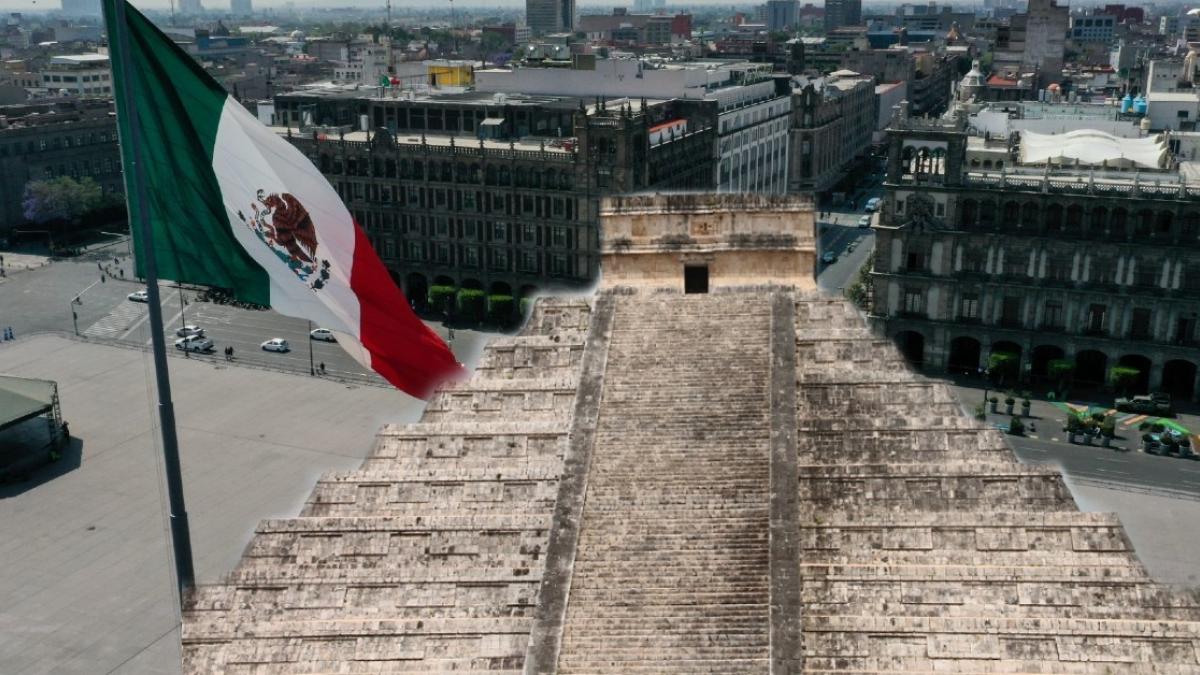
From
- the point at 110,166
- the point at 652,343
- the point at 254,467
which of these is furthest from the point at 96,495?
the point at 110,166

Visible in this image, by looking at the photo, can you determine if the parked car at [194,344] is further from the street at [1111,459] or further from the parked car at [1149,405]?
the parked car at [1149,405]

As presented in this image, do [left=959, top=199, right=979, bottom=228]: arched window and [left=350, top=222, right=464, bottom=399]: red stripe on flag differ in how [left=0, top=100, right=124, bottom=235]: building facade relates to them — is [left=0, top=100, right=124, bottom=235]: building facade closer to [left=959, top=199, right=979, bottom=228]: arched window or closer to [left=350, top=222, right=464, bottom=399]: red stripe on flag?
[left=959, top=199, right=979, bottom=228]: arched window

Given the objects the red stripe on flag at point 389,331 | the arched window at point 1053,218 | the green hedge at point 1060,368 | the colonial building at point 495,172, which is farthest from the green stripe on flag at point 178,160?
the colonial building at point 495,172

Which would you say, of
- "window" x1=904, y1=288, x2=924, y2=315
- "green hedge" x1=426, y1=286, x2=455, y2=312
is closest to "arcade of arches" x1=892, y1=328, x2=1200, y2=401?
"window" x1=904, y1=288, x2=924, y2=315

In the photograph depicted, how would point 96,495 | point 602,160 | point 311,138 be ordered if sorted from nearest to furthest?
1. point 96,495
2. point 602,160
3. point 311,138

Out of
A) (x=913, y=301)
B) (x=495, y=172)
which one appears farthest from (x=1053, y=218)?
(x=495, y=172)

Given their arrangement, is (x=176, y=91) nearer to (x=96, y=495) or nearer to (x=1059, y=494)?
(x=1059, y=494)
